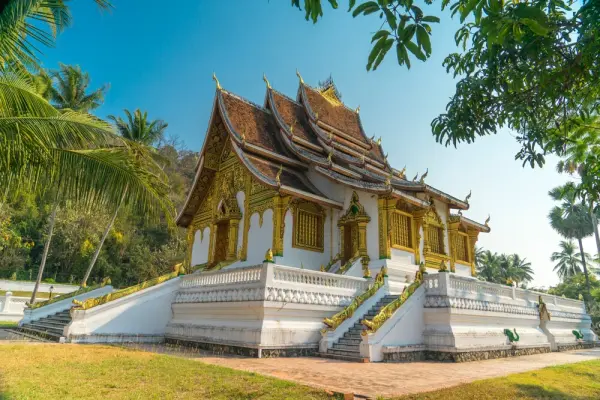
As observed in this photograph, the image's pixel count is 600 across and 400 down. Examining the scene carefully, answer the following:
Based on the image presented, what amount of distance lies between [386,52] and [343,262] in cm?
1087

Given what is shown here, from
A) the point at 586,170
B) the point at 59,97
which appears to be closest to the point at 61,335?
the point at 586,170

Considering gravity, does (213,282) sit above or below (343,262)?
below

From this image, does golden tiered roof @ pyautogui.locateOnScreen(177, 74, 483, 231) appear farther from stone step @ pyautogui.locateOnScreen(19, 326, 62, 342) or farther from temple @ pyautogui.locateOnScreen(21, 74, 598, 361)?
stone step @ pyautogui.locateOnScreen(19, 326, 62, 342)

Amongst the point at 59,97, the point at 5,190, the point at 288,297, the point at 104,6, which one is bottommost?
the point at 288,297

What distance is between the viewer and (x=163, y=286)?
36.7ft

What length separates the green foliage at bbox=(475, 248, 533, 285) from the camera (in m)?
45.3

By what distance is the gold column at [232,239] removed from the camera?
13664 millimetres

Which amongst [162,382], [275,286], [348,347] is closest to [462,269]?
[348,347]

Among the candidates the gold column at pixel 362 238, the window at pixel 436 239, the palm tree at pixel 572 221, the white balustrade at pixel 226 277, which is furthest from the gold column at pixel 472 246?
the palm tree at pixel 572 221

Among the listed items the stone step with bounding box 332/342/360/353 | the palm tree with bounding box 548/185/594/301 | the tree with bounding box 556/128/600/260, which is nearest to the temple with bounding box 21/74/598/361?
the stone step with bounding box 332/342/360/353

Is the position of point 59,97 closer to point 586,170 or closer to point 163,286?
point 163,286

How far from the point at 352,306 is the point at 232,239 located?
19.9 feet

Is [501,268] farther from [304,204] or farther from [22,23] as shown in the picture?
[22,23]

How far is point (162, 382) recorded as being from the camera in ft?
16.0
